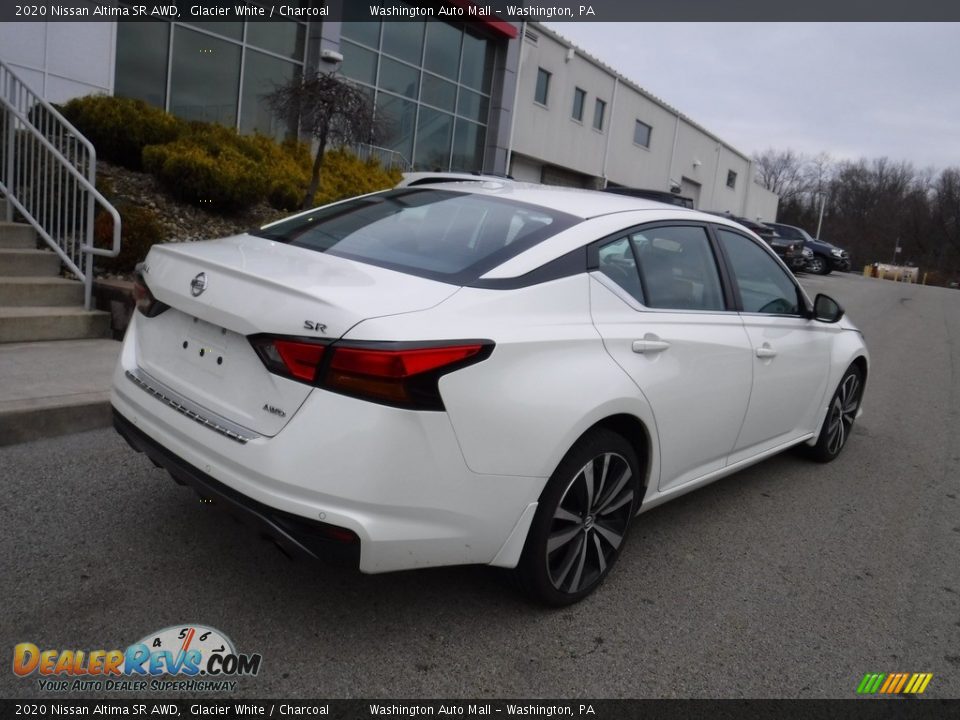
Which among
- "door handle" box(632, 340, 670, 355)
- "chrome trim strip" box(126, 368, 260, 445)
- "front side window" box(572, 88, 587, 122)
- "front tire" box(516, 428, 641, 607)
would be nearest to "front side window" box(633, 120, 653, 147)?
"front side window" box(572, 88, 587, 122)

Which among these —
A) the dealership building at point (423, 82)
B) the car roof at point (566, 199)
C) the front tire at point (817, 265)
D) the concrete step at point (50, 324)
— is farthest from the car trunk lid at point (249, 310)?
the front tire at point (817, 265)

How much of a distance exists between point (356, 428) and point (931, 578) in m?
2.95

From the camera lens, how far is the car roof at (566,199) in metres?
3.50

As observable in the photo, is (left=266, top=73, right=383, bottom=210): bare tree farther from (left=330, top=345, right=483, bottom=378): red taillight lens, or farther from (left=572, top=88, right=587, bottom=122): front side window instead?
(left=572, top=88, right=587, bottom=122): front side window

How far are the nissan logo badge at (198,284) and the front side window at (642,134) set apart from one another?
30256 millimetres

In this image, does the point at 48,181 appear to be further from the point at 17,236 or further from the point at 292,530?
the point at 292,530

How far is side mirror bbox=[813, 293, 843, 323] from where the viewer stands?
4895 millimetres

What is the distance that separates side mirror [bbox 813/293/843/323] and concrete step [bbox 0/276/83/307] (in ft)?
18.7

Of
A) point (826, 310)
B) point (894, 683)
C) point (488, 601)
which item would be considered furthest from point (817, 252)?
point (488, 601)

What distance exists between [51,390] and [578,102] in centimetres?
2471

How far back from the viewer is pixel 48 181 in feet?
23.5

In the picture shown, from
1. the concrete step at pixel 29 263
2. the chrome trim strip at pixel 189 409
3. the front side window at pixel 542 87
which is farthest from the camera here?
the front side window at pixel 542 87
